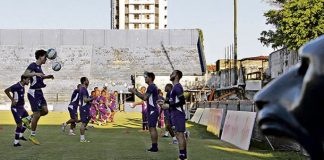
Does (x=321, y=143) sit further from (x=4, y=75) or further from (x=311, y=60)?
(x=4, y=75)

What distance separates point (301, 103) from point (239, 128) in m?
13.0

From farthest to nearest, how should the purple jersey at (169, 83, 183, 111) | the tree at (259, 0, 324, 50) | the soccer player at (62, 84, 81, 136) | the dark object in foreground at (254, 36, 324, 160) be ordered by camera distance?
the tree at (259, 0, 324, 50)
the soccer player at (62, 84, 81, 136)
the purple jersey at (169, 83, 183, 111)
the dark object in foreground at (254, 36, 324, 160)

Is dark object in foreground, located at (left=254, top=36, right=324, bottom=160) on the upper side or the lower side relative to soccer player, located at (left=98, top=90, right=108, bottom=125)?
upper

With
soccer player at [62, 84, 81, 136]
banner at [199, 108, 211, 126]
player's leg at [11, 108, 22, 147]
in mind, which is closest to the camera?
player's leg at [11, 108, 22, 147]

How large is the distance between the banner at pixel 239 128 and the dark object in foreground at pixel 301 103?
11415mm

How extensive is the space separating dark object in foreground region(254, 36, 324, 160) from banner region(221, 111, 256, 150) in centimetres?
1141

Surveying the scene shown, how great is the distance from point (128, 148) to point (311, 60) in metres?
12.3

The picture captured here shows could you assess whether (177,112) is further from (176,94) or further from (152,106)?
(152,106)

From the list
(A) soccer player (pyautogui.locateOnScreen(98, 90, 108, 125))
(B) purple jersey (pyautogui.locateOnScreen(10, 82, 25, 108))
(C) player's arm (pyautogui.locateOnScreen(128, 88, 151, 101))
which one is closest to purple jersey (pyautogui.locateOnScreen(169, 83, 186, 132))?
(C) player's arm (pyautogui.locateOnScreen(128, 88, 151, 101))

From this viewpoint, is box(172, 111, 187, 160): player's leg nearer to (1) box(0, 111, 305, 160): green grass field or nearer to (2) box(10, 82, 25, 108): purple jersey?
(1) box(0, 111, 305, 160): green grass field

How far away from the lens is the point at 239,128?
47.3ft

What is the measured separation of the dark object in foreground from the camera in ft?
5.05

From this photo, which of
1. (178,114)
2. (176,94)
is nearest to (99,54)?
(176,94)

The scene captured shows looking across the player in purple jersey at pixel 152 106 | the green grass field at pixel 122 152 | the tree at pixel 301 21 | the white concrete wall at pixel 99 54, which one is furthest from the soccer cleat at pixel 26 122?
the white concrete wall at pixel 99 54
